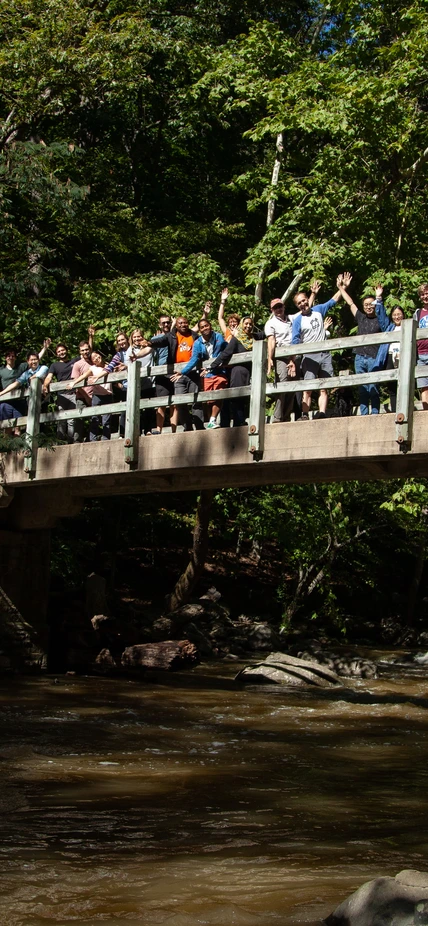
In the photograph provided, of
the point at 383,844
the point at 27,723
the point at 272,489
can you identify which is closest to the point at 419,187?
the point at 272,489

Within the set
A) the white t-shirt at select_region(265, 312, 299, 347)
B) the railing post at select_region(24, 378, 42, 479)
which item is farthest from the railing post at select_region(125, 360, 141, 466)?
the white t-shirt at select_region(265, 312, 299, 347)

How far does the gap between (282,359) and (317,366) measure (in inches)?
20.0

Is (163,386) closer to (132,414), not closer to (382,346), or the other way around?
(132,414)

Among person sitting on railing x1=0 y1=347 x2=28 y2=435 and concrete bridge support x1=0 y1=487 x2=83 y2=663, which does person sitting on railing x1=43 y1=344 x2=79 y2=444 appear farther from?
concrete bridge support x1=0 y1=487 x2=83 y2=663

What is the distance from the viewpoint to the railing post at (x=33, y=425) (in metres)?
13.8

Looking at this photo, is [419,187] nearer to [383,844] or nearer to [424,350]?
[424,350]

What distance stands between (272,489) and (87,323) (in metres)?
5.34

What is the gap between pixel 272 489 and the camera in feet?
68.8

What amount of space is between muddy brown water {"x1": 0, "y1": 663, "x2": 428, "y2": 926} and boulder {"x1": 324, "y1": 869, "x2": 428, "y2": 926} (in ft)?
1.13

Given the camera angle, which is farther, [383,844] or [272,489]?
[272,489]

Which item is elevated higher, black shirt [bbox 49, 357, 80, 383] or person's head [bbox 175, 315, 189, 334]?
person's head [bbox 175, 315, 189, 334]

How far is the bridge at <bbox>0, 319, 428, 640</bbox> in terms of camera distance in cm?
1034

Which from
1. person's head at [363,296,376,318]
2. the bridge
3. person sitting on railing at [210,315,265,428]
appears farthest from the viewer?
person sitting on railing at [210,315,265,428]

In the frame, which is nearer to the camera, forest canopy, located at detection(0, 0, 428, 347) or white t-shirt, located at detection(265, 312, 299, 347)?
white t-shirt, located at detection(265, 312, 299, 347)
